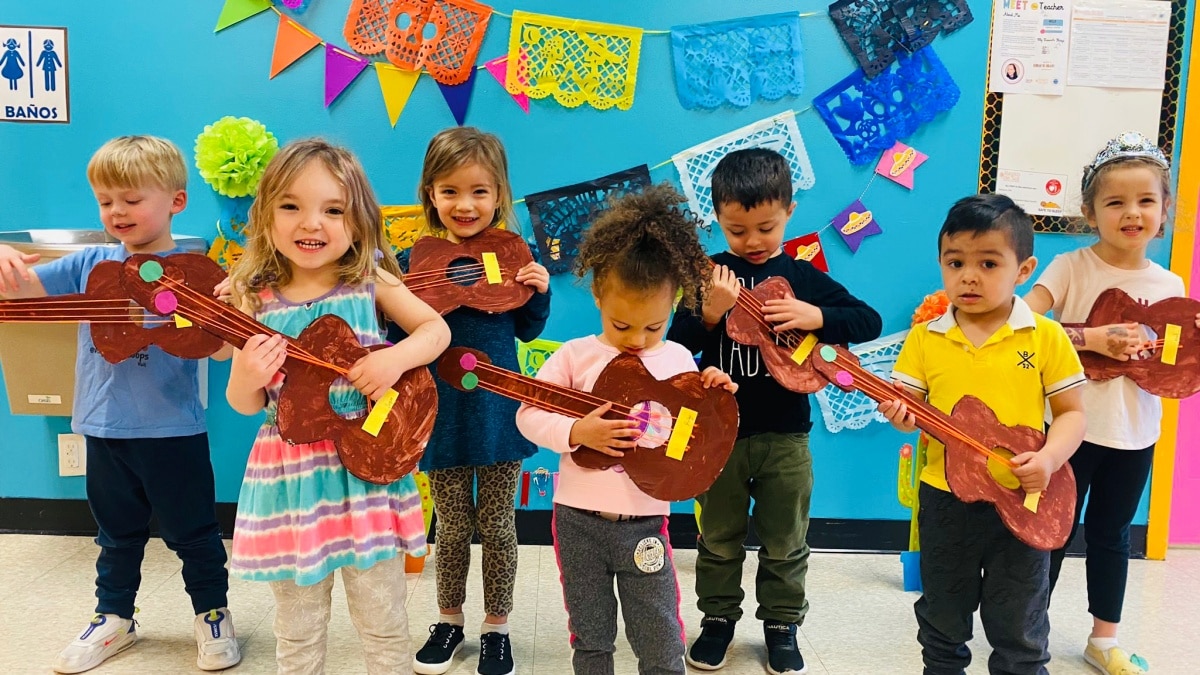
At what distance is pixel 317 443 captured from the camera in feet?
5.17

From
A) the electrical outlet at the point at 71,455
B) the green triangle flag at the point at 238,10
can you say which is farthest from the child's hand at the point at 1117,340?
the electrical outlet at the point at 71,455

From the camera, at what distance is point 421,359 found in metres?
1.61

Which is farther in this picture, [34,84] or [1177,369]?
[34,84]

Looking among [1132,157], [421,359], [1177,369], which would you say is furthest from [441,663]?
[1132,157]

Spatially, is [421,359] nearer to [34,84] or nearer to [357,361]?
[357,361]

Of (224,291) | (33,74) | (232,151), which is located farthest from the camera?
(33,74)

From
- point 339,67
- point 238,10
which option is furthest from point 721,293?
point 238,10

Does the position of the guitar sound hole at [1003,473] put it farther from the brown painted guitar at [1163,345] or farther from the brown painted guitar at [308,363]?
the brown painted guitar at [308,363]

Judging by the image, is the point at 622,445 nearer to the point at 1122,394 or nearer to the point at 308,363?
the point at 308,363

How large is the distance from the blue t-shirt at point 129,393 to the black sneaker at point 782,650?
5.06 ft

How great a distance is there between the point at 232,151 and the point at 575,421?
174 centimetres

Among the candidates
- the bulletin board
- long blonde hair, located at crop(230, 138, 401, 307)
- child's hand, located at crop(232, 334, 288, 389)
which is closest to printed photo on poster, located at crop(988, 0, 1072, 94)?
the bulletin board

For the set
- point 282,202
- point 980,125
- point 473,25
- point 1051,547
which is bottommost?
point 1051,547

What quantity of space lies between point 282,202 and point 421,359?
388mm
